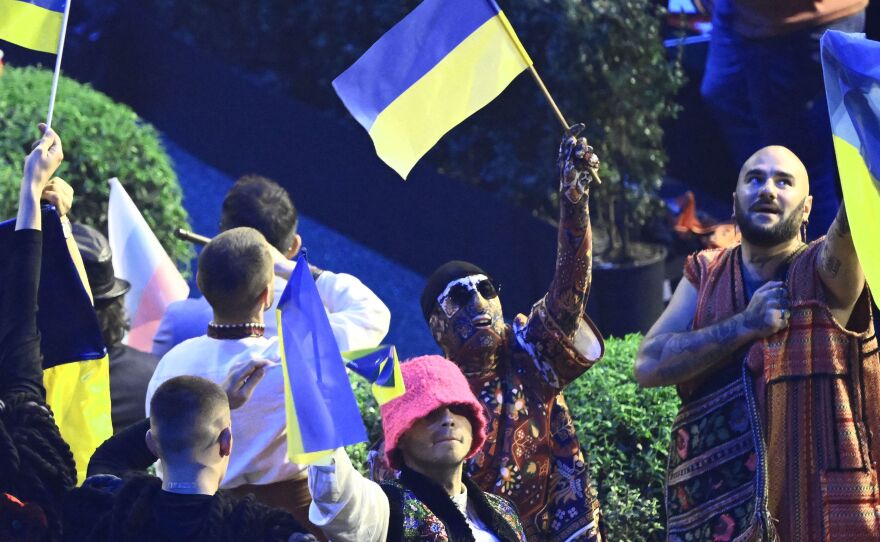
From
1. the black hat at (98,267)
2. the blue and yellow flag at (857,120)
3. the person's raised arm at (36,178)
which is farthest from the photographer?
the black hat at (98,267)

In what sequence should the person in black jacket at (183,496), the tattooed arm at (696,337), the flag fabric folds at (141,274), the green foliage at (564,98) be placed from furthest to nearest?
the green foliage at (564,98), the flag fabric folds at (141,274), the tattooed arm at (696,337), the person in black jacket at (183,496)

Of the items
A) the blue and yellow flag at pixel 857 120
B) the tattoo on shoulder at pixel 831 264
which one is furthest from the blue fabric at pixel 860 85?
the tattoo on shoulder at pixel 831 264

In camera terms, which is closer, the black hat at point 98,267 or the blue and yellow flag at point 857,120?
the blue and yellow flag at point 857,120

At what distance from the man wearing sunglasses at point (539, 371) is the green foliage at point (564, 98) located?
3.65 meters

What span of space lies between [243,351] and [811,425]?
68.1 inches

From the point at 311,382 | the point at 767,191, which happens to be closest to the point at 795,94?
the point at 767,191

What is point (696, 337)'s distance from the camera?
190 inches

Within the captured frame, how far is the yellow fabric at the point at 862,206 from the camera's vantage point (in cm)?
430

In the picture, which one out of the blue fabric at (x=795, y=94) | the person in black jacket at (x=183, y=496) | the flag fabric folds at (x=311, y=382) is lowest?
the person in black jacket at (x=183, y=496)

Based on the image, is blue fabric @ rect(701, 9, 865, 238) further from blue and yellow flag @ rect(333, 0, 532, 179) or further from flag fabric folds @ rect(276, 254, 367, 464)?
flag fabric folds @ rect(276, 254, 367, 464)

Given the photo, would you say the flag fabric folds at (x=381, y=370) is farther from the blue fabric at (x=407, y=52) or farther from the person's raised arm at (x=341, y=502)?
the blue fabric at (x=407, y=52)

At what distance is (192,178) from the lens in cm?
A: 987

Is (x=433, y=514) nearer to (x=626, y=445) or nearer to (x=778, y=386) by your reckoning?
(x=778, y=386)

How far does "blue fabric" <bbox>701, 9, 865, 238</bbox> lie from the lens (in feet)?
24.6
